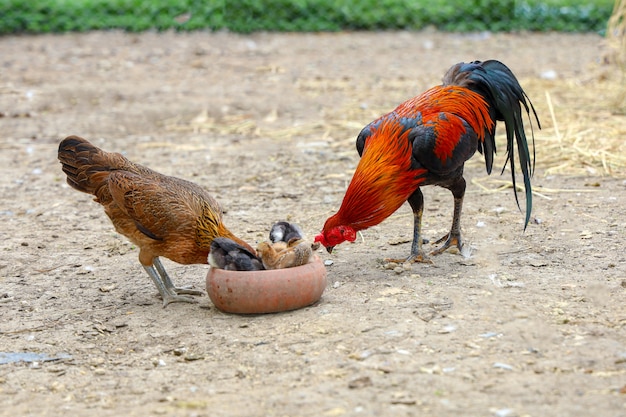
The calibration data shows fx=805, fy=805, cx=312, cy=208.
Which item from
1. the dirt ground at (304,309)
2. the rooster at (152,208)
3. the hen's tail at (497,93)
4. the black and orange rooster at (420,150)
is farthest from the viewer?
the hen's tail at (497,93)

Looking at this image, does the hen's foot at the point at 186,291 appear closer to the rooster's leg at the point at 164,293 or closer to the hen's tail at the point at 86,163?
the rooster's leg at the point at 164,293

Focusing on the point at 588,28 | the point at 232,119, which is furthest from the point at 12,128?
the point at 588,28

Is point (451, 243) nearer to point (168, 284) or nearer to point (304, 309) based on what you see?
point (304, 309)

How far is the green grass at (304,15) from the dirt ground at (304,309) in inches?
160

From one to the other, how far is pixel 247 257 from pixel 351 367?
3.61ft

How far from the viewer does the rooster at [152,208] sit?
471 cm

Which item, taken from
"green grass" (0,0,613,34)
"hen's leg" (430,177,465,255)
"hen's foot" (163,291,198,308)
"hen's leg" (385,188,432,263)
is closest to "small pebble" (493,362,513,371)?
"hen's leg" (385,188,432,263)

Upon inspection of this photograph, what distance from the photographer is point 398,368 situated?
3.71 metres

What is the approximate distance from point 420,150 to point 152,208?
5.52 feet

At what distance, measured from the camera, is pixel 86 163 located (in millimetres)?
5094

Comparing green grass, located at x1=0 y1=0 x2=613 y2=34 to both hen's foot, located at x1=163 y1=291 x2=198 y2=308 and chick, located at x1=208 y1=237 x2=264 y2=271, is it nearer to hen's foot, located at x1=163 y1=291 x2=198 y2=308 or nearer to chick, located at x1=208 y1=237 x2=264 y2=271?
hen's foot, located at x1=163 y1=291 x2=198 y2=308

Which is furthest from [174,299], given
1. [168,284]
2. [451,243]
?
[451,243]

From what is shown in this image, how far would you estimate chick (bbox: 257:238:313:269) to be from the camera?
4551mm

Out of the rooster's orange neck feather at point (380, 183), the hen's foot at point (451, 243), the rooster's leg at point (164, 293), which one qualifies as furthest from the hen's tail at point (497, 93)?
the rooster's leg at point (164, 293)
